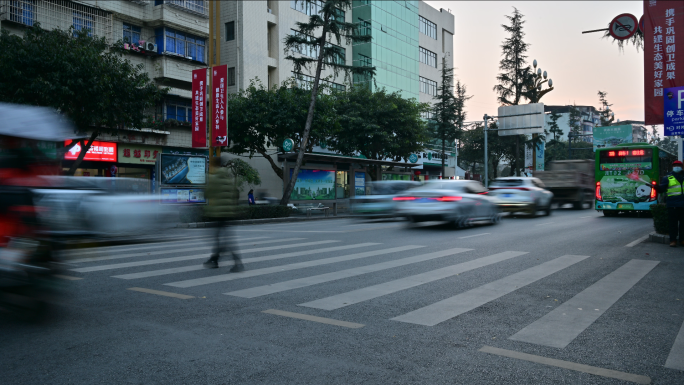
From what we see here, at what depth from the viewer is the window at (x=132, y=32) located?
92.5 ft

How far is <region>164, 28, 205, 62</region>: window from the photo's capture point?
95.8 feet

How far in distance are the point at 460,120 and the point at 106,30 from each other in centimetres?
2622

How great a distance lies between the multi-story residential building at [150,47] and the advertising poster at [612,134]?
139ft

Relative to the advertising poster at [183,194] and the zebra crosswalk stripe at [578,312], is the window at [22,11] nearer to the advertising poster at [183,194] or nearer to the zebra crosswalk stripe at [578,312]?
the advertising poster at [183,194]

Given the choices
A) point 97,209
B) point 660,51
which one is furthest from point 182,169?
point 660,51

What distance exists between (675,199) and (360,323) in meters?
8.85

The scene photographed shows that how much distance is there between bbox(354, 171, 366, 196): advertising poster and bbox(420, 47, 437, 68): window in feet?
81.5

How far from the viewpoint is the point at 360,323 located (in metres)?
5.02

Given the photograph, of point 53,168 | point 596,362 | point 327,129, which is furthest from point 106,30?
point 596,362

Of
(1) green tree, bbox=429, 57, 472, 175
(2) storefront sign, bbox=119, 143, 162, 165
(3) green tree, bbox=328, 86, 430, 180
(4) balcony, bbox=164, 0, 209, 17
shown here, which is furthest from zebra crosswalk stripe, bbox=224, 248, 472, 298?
(1) green tree, bbox=429, 57, 472, 175

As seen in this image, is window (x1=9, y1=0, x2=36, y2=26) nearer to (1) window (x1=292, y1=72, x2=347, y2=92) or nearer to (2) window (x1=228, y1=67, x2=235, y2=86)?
(2) window (x1=228, y1=67, x2=235, y2=86)

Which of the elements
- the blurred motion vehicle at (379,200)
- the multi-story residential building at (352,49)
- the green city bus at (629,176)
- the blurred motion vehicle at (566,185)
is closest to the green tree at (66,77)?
the multi-story residential building at (352,49)

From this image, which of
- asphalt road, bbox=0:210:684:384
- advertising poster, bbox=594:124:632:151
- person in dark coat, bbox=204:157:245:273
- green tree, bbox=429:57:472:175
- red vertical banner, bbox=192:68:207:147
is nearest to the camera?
asphalt road, bbox=0:210:684:384

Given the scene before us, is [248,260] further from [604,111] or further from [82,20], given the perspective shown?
[604,111]
